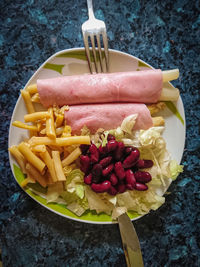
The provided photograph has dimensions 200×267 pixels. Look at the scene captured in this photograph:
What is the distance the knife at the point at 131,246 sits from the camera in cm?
187

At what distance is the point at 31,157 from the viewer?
5.55 ft

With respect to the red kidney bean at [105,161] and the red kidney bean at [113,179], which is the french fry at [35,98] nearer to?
the red kidney bean at [105,161]

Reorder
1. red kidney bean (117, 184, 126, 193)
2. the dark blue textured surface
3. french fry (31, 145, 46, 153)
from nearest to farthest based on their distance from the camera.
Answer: french fry (31, 145, 46, 153), red kidney bean (117, 184, 126, 193), the dark blue textured surface

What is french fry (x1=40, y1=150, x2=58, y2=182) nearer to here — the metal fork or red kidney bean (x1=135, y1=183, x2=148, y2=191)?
red kidney bean (x1=135, y1=183, x2=148, y2=191)

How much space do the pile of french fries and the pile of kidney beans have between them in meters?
0.10

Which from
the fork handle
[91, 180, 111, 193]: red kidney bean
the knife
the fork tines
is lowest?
the knife

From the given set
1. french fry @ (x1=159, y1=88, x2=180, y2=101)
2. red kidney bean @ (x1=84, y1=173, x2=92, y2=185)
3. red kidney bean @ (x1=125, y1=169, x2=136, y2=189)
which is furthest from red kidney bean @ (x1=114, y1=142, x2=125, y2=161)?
french fry @ (x1=159, y1=88, x2=180, y2=101)

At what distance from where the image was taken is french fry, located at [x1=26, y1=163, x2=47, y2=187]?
174cm

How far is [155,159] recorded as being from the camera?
184 cm

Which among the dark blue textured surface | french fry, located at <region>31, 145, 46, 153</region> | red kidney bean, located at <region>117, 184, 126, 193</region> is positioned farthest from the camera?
the dark blue textured surface

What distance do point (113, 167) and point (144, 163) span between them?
24cm

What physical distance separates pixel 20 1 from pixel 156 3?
1.12 meters

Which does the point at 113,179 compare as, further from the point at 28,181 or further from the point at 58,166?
the point at 28,181

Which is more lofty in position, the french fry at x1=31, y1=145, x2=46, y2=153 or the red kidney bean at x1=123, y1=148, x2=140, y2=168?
the french fry at x1=31, y1=145, x2=46, y2=153
